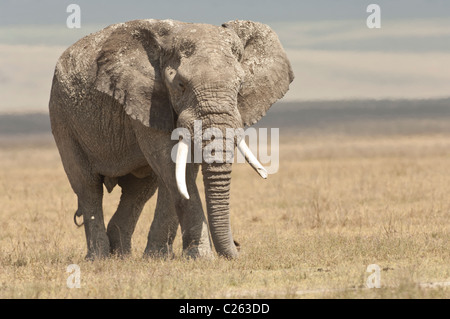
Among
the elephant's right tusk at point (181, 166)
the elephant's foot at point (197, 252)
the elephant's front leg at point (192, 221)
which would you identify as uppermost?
the elephant's right tusk at point (181, 166)

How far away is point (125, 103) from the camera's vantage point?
442 inches

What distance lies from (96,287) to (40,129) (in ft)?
279

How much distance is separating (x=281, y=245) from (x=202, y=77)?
2.85 m

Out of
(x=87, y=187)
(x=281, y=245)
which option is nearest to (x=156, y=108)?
(x=87, y=187)

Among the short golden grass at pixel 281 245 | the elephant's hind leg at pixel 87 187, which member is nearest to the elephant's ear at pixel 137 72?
the elephant's hind leg at pixel 87 187

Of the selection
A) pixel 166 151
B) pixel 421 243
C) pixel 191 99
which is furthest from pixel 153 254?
pixel 421 243

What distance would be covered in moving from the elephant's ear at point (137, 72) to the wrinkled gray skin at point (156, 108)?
0.5 inches

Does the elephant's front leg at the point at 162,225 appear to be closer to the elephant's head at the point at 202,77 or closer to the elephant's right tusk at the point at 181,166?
the elephant's head at the point at 202,77

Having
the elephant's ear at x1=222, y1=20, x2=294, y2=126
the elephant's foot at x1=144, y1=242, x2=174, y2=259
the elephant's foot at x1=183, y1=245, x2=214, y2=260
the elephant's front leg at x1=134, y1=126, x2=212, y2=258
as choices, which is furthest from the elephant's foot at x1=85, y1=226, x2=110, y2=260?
the elephant's ear at x1=222, y1=20, x2=294, y2=126

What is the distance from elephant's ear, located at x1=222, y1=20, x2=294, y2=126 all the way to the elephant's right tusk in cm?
122

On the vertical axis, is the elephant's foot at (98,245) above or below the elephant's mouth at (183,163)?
below

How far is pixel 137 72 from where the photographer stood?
37.0 ft

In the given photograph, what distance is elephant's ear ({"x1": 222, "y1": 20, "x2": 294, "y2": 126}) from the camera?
11.4 m

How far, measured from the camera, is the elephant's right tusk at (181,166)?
10.2 meters
